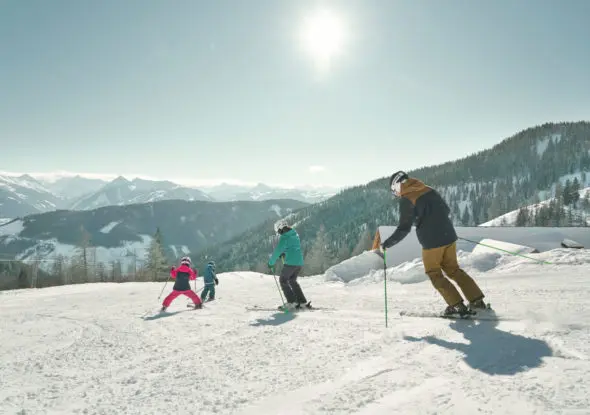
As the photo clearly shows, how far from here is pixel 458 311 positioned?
18.2 ft

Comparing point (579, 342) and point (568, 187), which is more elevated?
point (568, 187)

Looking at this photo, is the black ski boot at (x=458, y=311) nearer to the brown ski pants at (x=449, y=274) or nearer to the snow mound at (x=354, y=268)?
the brown ski pants at (x=449, y=274)

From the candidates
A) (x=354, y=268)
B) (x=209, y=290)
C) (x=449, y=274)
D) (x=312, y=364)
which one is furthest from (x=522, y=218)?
(x=312, y=364)

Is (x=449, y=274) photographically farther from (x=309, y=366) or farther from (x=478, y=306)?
(x=309, y=366)

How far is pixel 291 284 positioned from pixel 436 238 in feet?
12.6

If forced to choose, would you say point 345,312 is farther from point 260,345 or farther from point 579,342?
point 579,342

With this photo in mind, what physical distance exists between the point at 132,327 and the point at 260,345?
2.89m

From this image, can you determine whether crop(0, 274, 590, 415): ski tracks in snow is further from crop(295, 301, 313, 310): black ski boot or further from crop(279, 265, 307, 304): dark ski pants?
crop(279, 265, 307, 304): dark ski pants

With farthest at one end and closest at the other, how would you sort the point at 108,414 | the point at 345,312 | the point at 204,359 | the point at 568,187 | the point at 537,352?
1. the point at 568,187
2. the point at 345,312
3. the point at 204,359
4. the point at 537,352
5. the point at 108,414

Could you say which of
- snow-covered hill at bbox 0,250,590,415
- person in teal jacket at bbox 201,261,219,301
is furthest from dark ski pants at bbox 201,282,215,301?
snow-covered hill at bbox 0,250,590,415

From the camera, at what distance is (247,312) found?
311 inches

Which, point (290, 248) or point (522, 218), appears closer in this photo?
point (290, 248)

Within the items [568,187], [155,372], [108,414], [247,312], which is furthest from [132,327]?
[568,187]

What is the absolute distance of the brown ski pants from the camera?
5.56 metres
